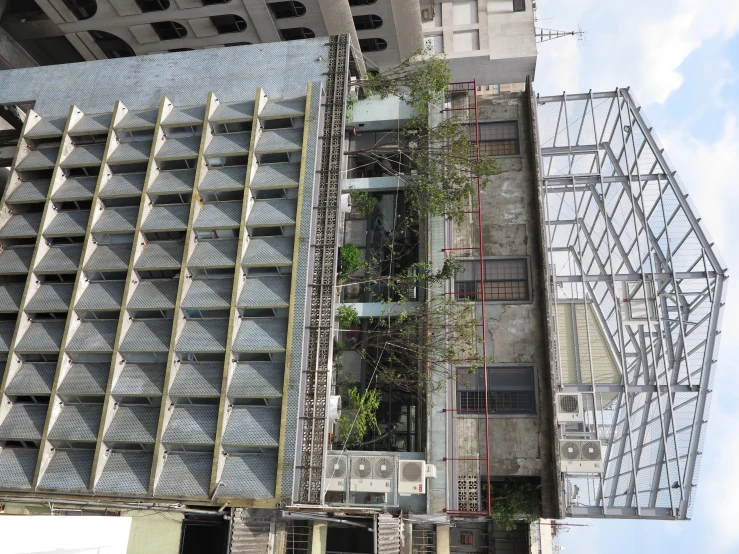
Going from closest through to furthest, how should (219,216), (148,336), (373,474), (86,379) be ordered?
→ (86,379)
(148,336)
(373,474)
(219,216)

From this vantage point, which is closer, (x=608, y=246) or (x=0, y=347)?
(x=0, y=347)

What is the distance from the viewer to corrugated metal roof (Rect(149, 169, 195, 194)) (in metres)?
27.3

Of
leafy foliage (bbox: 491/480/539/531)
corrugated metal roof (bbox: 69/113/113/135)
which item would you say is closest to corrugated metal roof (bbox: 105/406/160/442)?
corrugated metal roof (bbox: 69/113/113/135)

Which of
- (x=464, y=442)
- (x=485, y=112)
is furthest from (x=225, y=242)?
(x=485, y=112)

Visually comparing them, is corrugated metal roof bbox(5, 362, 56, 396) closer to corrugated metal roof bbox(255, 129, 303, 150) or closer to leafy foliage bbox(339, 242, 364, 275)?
corrugated metal roof bbox(255, 129, 303, 150)

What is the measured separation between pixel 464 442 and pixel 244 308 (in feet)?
42.6

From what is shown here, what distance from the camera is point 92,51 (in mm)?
41062

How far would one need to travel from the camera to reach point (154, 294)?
2591 centimetres

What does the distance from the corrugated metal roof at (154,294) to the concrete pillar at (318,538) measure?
12480 millimetres

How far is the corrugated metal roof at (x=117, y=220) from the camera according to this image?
27109mm

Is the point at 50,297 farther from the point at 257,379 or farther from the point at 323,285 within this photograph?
the point at 323,285

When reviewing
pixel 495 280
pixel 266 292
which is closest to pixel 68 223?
pixel 266 292

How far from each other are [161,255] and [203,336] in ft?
16.7

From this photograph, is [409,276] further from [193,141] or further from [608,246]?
[193,141]
